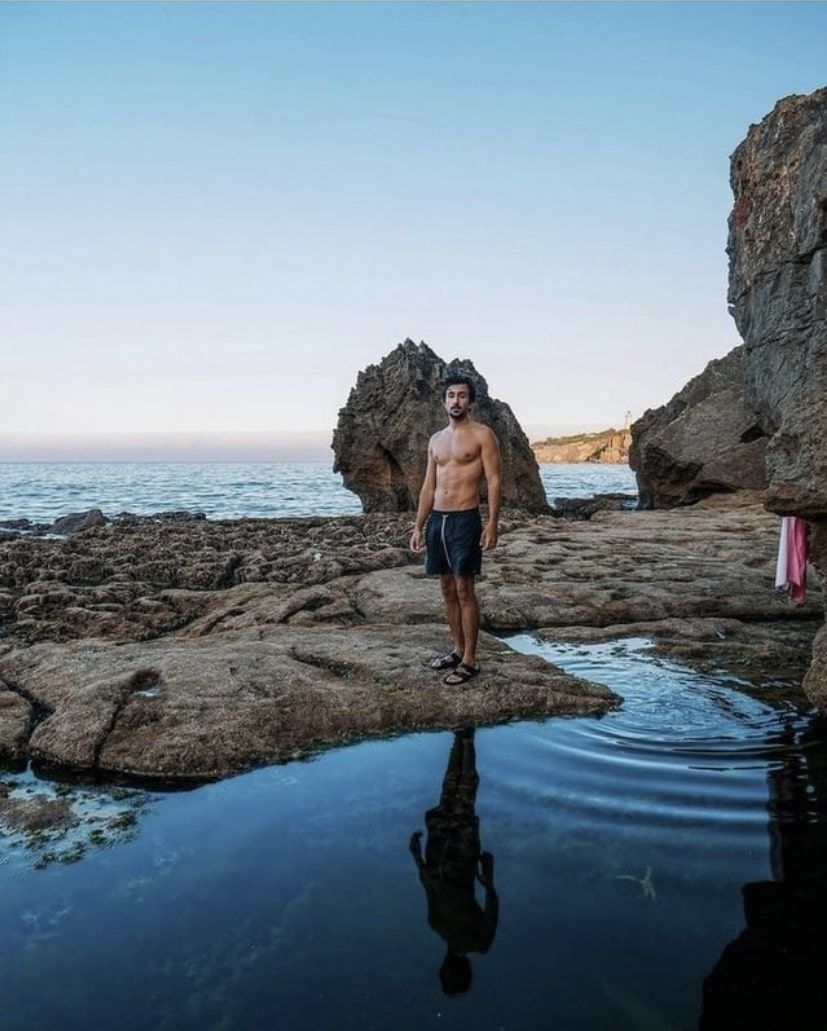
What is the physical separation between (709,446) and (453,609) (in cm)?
1929

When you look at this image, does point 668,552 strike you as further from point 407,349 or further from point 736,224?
point 407,349

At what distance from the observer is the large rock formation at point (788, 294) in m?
6.18

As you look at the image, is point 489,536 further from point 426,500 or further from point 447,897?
point 447,897

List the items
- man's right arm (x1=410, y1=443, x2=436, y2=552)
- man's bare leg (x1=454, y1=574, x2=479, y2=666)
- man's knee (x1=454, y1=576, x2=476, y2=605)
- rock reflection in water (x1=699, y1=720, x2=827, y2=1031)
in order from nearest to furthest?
rock reflection in water (x1=699, y1=720, x2=827, y2=1031) < man's bare leg (x1=454, y1=574, x2=479, y2=666) < man's knee (x1=454, y1=576, x2=476, y2=605) < man's right arm (x1=410, y1=443, x2=436, y2=552)

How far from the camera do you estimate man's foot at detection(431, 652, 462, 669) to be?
7.21 meters

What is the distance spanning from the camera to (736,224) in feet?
38.4

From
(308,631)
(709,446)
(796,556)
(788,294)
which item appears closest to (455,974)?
(308,631)

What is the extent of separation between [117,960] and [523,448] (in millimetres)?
26968

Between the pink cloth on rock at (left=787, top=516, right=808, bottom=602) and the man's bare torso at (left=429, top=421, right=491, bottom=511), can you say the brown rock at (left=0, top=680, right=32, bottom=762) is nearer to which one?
the man's bare torso at (left=429, top=421, right=491, bottom=511)

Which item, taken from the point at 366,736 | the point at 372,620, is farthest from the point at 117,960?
the point at 372,620

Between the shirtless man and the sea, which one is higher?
the shirtless man

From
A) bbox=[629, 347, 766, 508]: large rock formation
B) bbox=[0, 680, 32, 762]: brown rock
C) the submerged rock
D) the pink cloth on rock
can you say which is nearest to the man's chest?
the pink cloth on rock

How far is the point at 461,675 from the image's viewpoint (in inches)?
274

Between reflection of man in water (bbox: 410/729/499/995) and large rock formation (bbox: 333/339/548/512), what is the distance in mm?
23642
